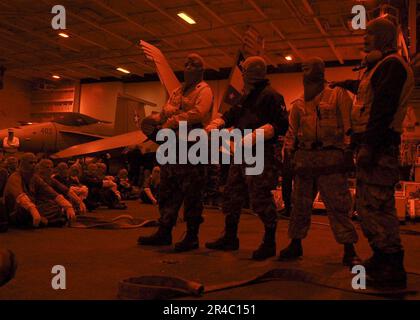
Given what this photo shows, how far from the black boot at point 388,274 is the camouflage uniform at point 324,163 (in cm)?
55

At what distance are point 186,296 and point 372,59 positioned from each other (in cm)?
164

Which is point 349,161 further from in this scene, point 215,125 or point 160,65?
point 160,65

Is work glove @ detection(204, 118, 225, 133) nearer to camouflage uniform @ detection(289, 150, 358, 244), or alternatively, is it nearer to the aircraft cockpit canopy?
A: camouflage uniform @ detection(289, 150, 358, 244)

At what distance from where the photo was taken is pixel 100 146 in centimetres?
1067

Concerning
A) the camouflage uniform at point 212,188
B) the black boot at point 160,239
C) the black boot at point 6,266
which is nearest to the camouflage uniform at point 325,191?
the black boot at point 160,239

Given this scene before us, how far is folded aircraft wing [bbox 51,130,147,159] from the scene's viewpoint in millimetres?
10249

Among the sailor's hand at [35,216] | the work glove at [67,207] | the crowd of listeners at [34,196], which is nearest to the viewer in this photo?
the sailor's hand at [35,216]

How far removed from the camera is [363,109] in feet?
7.46

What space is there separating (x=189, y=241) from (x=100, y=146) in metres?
8.10

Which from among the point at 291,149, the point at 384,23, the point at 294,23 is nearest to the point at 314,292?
the point at 291,149

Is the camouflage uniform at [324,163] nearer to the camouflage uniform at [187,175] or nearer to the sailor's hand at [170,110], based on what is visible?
the camouflage uniform at [187,175]

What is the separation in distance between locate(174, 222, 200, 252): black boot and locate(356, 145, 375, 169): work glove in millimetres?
1484

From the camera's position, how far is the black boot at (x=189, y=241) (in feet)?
10.1

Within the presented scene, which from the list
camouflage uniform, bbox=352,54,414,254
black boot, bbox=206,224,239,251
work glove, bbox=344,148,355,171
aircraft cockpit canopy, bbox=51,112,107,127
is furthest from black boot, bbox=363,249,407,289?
aircraft cockpit canopy, bbox=51,112,107,127
